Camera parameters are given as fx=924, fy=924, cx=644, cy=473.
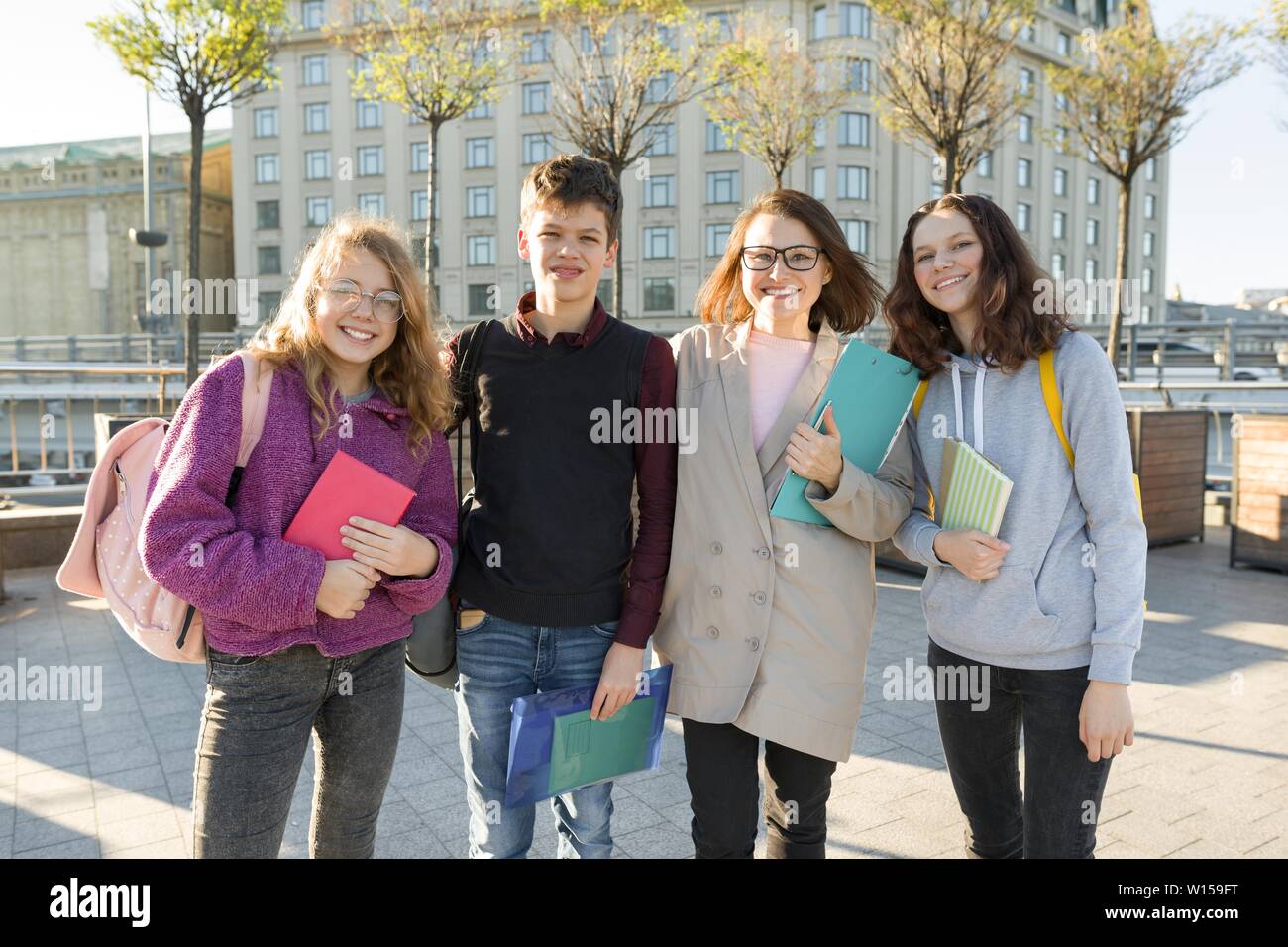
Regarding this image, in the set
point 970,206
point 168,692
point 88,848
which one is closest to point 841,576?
point 970,206

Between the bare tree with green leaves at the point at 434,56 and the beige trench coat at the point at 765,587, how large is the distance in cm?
1165

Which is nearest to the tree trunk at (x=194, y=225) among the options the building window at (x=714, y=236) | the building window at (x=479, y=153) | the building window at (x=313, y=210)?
the building window at (x=714, y=236)

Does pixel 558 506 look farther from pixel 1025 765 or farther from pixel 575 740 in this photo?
pixel 1025 765

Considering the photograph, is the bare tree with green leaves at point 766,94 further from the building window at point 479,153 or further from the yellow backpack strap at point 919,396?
the building window at point 479,153

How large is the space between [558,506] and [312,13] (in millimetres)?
54792

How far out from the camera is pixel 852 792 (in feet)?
13.5

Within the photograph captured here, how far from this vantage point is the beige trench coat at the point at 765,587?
96.1 inches

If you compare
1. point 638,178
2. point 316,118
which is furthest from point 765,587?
point 316,118

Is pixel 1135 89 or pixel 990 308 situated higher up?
pixel 1135 89

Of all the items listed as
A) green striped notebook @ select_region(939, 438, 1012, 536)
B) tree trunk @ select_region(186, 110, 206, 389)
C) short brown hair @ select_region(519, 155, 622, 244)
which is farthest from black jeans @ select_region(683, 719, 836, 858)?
tree trunk @ select_region(186, 110, 206, 389)

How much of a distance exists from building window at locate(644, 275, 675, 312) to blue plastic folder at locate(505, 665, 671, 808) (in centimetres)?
4229
